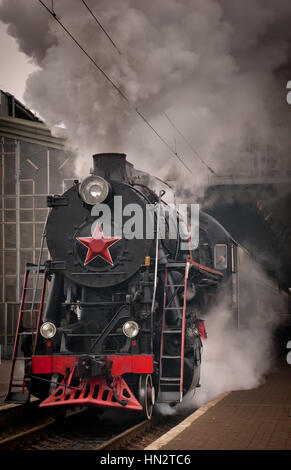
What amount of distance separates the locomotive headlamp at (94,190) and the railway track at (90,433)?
3.00 metres

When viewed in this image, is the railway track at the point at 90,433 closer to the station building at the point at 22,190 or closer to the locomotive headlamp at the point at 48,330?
the locomotive headlamp at the point at 48,330

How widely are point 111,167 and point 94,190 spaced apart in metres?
0.52

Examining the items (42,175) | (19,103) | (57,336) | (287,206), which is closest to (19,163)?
(42,175)

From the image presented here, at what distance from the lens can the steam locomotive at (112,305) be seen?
25.7 ft

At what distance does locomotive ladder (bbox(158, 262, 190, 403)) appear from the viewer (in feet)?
26.4

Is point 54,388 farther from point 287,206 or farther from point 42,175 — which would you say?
point 287,206

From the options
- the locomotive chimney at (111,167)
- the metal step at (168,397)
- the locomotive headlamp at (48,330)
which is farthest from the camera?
the locomotive chimney at (111,167)

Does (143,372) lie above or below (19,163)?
below

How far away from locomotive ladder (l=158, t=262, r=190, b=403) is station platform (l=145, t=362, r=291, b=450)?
43 centimetres

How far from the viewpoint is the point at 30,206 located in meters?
18.2

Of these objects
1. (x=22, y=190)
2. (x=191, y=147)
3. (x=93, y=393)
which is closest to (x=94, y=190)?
(x=93, y=393)

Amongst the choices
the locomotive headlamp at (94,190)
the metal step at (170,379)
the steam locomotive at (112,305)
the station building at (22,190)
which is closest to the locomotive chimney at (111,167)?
the steam locomotive at (112,305)

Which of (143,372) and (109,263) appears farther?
(109,263)
